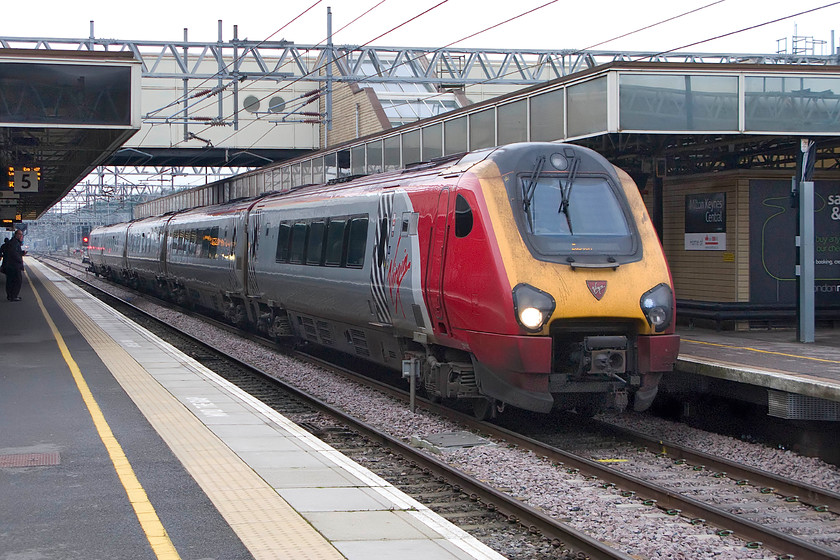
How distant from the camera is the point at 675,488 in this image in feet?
27.3

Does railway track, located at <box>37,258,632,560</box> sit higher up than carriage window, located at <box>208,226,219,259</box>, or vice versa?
carriage window, located at <box>208,226,219,259</box>

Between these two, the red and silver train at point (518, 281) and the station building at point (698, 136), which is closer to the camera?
the red and silver train at point (518, 281)

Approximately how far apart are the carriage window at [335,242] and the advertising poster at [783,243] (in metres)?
6.65

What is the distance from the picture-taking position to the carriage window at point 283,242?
16703 mm

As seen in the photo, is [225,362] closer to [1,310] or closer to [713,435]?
[713,435]

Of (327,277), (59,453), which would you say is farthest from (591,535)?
(327,277)

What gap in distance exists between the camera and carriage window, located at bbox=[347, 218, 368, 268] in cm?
1305

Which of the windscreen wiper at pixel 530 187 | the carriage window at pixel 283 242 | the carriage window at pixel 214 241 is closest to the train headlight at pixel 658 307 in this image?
the windscreen wiper at pixel 530 187

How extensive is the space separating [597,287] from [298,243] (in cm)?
752

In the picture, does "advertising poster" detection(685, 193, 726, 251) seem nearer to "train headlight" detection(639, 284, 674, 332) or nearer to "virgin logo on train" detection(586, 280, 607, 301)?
"train headlight" detection(639, 284, 674, 332)

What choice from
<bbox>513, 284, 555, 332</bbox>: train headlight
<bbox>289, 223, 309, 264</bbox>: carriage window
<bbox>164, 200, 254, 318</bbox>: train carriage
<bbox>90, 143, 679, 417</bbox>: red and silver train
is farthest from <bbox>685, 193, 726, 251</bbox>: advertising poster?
<bbox>164, 200, 254, 318</bbox>: train carriage

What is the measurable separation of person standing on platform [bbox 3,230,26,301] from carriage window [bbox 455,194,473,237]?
57.8ft

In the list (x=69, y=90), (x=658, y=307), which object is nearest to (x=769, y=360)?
(x=658, y=307)

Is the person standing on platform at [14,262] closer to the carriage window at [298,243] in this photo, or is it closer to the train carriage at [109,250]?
the carriage window at [298,243]
